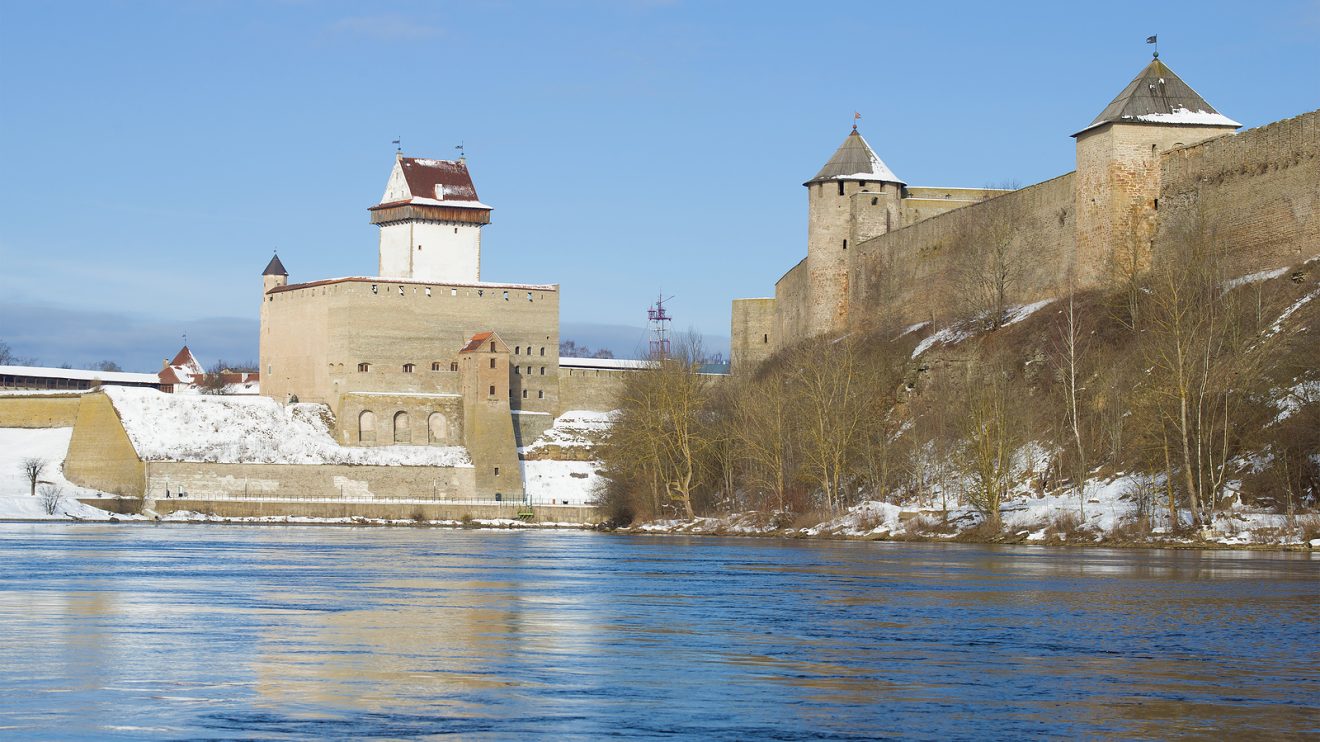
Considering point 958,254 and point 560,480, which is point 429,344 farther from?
point 958,254

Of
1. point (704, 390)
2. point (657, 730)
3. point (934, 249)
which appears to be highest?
point (934, 249)

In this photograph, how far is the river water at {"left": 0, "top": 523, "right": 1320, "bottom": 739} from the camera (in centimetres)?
1012

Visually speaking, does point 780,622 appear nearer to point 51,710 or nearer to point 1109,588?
point 1109,588

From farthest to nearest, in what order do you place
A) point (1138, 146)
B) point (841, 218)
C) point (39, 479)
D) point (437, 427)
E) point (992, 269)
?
point (437, 427) → point (39, 479) → point (841, 218) → point (992, 269) → point (1138, 146)

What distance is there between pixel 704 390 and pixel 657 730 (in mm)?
42650

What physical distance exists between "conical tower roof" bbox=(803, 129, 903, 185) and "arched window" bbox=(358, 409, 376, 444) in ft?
68.7

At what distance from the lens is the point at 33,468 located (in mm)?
59469

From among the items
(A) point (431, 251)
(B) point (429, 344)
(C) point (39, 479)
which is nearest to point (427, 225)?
(A) point (431, 251)

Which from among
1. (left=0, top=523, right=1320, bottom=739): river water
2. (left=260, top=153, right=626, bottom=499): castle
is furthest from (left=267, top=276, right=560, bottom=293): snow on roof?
→ (left=0, top=523, right=1320, bottom=739): river water

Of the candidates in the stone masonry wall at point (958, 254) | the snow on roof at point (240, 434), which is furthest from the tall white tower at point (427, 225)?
the stone masonry wall at point (958, 254)

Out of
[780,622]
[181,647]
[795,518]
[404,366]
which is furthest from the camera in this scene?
[404,366]

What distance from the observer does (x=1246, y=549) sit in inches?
1097

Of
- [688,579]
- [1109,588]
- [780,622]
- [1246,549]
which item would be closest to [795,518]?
[1246,549]

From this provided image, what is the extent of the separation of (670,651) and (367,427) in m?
54.4
